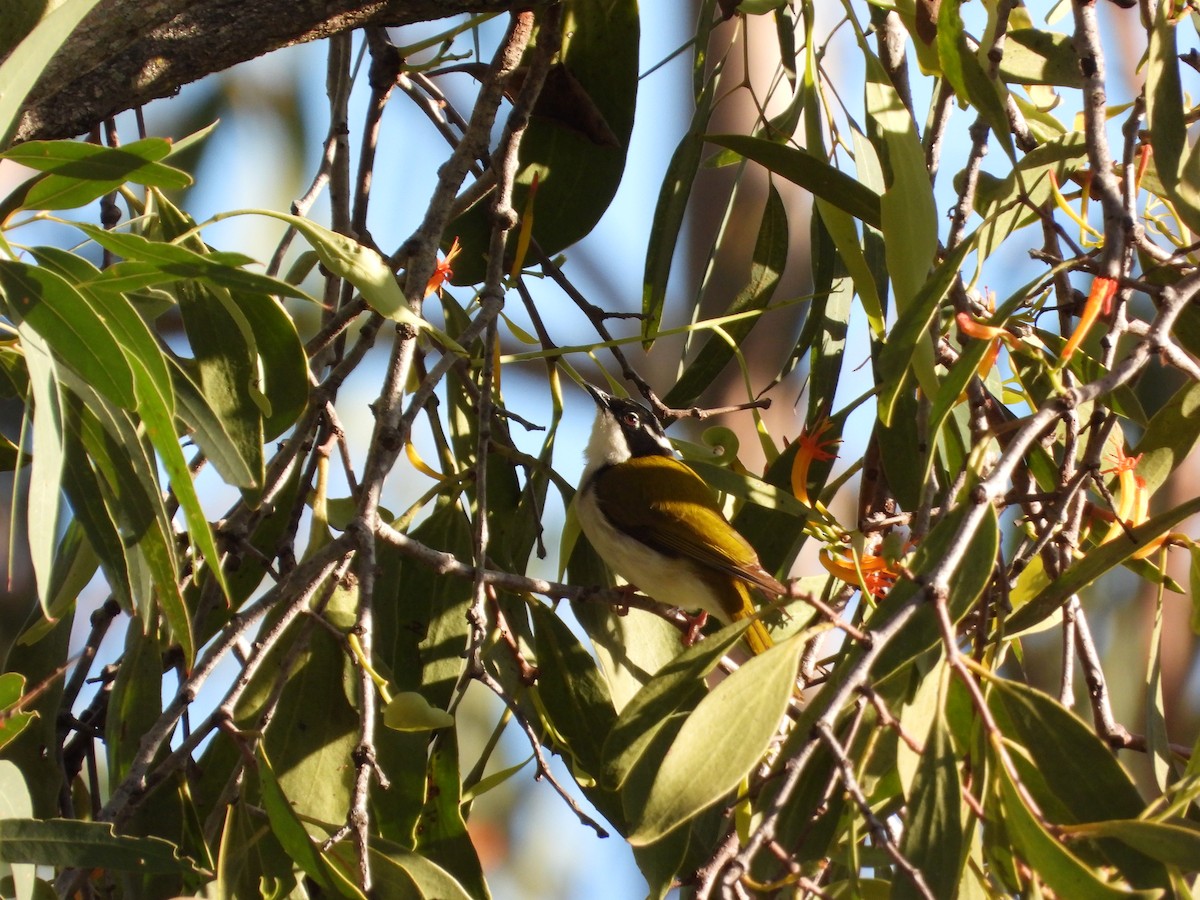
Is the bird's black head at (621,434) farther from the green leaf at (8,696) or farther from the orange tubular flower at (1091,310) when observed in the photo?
the green leaf at (8,696)

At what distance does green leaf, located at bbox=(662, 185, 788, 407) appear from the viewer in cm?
260

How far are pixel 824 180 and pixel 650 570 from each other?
126 centimetres

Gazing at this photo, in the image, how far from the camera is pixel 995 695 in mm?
1656

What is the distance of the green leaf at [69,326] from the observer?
1422 mm

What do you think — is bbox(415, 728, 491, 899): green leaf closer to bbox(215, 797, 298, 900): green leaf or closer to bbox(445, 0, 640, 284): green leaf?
bbox(215, 797, 298, 900): green leaf

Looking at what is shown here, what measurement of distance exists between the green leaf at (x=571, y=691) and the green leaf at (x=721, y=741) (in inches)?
32.7

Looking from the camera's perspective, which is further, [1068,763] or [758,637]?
[758,637]

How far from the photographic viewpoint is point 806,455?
86.8 inches

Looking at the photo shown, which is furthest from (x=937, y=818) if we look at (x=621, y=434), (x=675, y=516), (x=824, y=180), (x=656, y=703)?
(x=621, y=434)

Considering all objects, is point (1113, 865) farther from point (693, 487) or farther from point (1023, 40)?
point (693, 487)

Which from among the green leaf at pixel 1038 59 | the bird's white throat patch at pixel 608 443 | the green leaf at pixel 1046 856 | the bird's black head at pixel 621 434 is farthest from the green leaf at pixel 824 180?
the bird's white throat patch at pixel 608 443

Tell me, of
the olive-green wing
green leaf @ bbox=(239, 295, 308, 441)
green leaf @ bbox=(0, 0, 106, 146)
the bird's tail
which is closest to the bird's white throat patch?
the olive-green wing

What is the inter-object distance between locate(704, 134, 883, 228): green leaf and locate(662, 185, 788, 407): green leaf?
50cm

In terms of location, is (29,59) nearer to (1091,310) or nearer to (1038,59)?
(1091,310)
